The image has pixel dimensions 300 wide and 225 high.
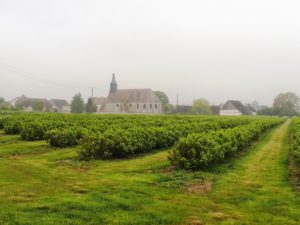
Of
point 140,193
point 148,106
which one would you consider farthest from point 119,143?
point 148,106

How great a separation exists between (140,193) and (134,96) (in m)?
110

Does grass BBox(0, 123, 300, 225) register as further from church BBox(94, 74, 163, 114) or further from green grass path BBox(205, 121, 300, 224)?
church BBox(94, 74, 163, 114)

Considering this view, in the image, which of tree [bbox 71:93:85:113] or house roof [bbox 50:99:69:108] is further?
house roof [bbox 50:99:69:108]

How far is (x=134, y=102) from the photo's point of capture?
388ft

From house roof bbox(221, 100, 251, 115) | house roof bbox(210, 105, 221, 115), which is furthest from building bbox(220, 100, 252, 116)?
house roof bbox(210, 105, 221, 115)

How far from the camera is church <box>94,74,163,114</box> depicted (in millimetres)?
117062

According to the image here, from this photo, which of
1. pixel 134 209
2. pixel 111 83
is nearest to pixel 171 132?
pixel 134 209

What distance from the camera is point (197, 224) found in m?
6.92

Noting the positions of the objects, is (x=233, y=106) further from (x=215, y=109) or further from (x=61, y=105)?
(x=61, y=105)

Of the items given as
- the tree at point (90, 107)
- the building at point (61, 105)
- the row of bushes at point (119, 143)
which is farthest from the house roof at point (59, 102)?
the row of bushes at point (119, 143)

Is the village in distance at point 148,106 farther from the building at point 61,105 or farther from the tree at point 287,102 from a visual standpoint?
the building at point 61,105

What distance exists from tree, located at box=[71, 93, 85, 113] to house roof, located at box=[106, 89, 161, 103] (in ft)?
27.5

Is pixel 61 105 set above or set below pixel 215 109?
above

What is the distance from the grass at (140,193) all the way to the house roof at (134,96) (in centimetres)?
10381
